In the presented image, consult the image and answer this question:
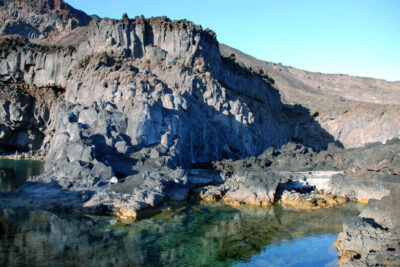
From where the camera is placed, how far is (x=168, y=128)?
1078 inches

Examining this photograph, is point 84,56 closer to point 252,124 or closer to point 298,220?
point 252,124

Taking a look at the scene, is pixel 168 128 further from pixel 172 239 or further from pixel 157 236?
pixel 172 239

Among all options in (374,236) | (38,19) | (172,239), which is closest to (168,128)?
(172,239)

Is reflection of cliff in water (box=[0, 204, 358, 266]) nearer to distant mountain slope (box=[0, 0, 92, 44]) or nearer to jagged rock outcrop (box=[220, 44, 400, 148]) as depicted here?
jagged rock outcrop (box=[220, 44, 400, 148])

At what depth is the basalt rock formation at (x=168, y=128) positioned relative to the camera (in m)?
20.8

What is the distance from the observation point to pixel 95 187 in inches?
758

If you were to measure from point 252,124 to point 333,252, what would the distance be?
2878 centimetres

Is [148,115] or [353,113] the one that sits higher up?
[353,113]

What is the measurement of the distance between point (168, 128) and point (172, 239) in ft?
46.3

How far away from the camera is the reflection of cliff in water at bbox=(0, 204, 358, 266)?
39.2 feet

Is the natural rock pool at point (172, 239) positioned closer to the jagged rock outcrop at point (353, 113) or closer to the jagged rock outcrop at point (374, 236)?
the jagged rock outcrop at point (374, 236)

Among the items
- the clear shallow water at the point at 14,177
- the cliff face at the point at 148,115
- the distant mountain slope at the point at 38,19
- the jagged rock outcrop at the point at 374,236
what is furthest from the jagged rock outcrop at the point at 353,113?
the distant mountain slope at the point at 38,19

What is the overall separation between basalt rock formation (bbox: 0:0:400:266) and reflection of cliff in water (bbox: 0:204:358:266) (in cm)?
199

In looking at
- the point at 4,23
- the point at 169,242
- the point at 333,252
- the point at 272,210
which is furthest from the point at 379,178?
the point at 4,23
